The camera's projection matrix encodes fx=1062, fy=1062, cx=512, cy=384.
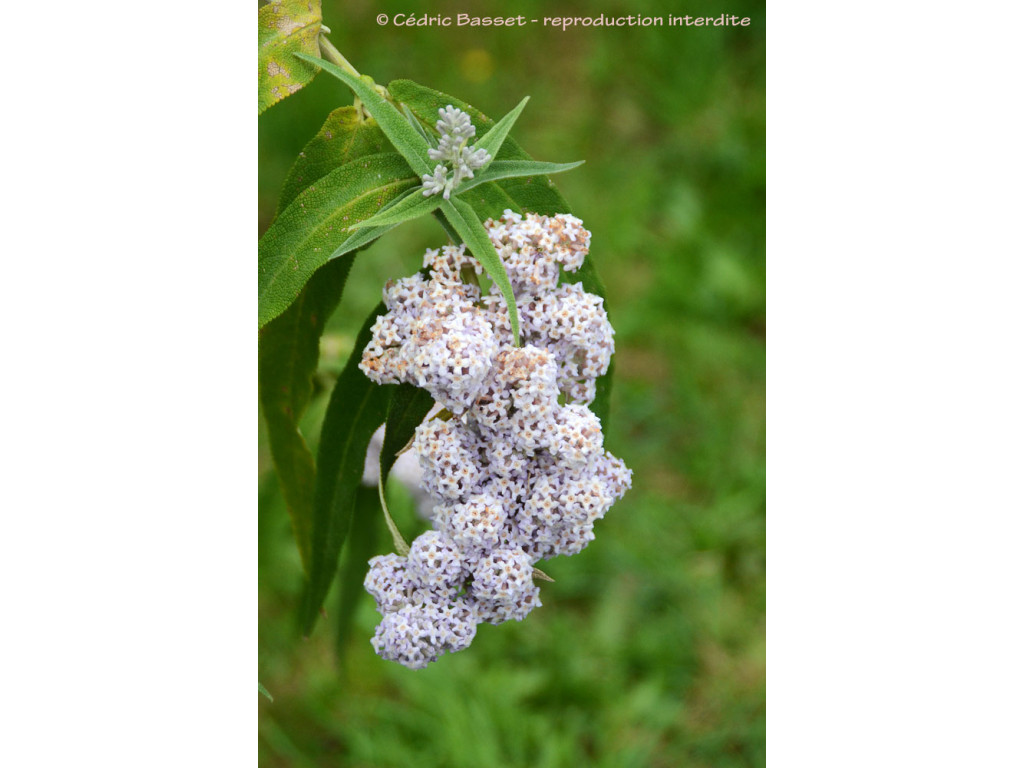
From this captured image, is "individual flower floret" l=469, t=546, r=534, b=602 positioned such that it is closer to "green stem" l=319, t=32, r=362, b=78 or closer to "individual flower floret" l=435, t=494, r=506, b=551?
"individual flower floret" l=435, t=494, r=506, b=551

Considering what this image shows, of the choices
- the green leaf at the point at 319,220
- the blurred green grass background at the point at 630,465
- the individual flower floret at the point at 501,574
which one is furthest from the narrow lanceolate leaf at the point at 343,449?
the blurred green grass background at the point at 630,465

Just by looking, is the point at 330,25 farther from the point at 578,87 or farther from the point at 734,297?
the point at 734,297

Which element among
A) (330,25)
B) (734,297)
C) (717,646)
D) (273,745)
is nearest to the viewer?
(330,25)

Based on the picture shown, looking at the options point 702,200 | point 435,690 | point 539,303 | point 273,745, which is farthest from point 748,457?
point 539,303

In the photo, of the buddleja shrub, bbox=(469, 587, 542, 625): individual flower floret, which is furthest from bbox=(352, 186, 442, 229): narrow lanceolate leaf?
bbox=(469, 587, 542, 625): individual flower floret

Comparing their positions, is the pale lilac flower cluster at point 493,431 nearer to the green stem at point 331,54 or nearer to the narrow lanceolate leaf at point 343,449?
the narrow lanceolate leaf at point 343,449

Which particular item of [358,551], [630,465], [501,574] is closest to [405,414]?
[501,574]
